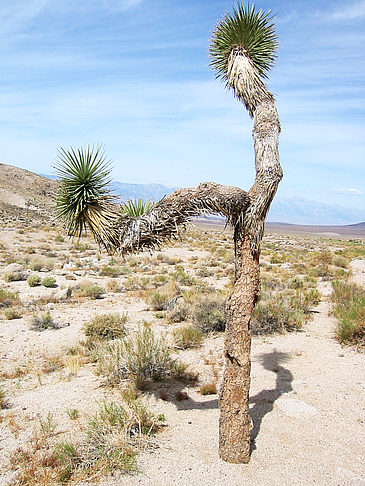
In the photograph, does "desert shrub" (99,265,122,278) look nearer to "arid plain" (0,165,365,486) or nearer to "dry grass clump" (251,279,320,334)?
"arid plain" (0,165,365,486)

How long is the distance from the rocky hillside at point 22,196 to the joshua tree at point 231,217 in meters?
40.3

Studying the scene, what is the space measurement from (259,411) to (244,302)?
2.25 m

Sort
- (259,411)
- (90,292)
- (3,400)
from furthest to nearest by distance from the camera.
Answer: (90,292), (3,400), (259,411)

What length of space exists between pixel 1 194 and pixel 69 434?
6053 cm

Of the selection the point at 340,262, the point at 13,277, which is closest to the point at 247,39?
the point at 13,277

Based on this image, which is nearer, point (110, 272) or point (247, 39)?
point (247, 39)

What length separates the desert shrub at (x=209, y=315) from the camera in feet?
32.9

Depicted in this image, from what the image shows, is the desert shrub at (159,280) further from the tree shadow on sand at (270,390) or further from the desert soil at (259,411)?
the tree shadow on sand at (270,390)

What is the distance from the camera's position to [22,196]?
61.2 m

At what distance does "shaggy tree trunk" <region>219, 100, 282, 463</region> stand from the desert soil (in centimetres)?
37

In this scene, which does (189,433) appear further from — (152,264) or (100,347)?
(152,264)

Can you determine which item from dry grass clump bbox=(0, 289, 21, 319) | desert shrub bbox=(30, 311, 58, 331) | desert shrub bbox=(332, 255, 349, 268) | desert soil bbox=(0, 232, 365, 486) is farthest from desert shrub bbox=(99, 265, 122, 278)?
desert shrub bbox=(332, 255, 349, 268)

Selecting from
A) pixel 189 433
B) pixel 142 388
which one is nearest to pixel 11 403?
pixel 142 388

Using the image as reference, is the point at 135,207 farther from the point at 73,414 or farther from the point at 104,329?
the point at 104,329
